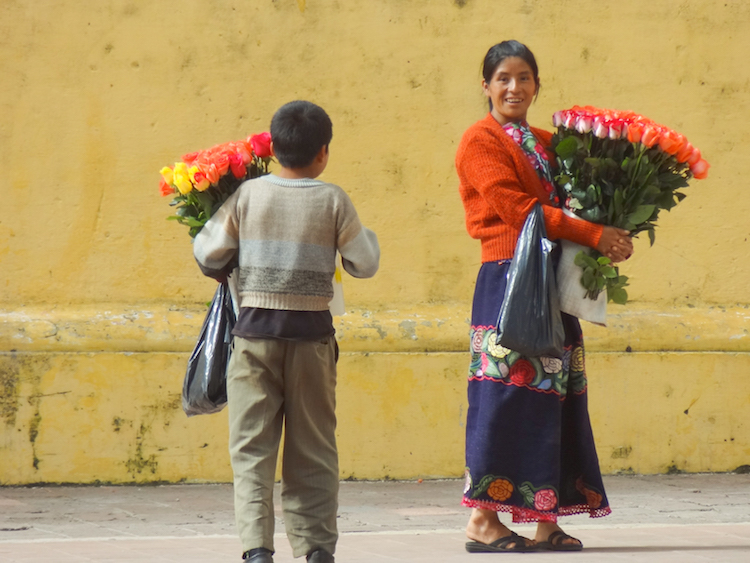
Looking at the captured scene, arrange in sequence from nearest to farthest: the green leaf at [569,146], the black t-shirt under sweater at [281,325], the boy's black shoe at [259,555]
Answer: the boy's black shoe at [259,555], the black t-shirt under sweater at [281,325], the green leaf at [569,146]

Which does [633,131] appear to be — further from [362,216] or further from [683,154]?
[362,216]

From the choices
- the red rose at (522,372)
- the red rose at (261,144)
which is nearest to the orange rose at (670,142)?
the red rose at (522,372)

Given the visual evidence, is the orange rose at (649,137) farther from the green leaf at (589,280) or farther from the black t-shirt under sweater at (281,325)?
the black t-shirt under sweater at (281,325)

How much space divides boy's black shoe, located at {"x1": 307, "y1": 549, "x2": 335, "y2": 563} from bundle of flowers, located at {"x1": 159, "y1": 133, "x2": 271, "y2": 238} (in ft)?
3.79

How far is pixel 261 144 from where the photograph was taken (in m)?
3.73

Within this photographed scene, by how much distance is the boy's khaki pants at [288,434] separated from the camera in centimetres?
355

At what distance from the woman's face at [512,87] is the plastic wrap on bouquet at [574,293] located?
0.54m

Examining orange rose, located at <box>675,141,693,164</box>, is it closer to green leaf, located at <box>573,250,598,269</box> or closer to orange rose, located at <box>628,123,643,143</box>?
orange rose, located at <box>628,123,643,143</box>

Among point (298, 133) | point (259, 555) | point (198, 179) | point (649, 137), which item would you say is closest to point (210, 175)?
point (198, 179)

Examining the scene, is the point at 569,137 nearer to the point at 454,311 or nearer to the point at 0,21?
the point at 454,311

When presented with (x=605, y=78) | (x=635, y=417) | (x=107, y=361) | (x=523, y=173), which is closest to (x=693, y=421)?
(x=635, y=417)

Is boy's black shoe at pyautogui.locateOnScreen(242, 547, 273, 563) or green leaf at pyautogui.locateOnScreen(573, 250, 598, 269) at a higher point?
green leaf at pyautogui.locateOnScreen(573, 250, 598, 269)

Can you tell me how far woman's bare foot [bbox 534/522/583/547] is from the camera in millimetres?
4203

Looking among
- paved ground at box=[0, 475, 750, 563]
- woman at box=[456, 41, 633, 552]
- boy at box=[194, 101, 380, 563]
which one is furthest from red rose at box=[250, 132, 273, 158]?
paved ground at box=[0, 475, 750, 563]
